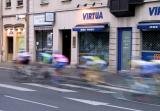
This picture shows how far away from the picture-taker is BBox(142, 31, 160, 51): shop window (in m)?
25.0

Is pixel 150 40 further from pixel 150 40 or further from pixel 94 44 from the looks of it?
pixel 94 44

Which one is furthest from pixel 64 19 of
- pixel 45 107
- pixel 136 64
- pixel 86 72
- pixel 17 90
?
pixel 45 107

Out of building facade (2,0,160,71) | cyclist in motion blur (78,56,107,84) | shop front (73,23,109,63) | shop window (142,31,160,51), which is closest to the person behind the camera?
cyclist in motion blur (78,56,107,84)

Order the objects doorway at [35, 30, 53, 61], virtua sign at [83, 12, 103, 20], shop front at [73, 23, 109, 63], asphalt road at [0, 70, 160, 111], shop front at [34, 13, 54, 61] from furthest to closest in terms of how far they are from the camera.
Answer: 1. doorway at [35, 30, 53, 61]
2. shop front at [34, 13, 54, 61]
3. virtua sign at [83, 12, 103, 20]
4. shop front at [73, 23, 109, 63]
5. asphalt road at [0, 70, 160, 111]

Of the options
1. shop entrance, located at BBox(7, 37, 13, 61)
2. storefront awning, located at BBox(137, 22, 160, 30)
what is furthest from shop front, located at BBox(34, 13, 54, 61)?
storefront awning, located at BBox(137, 22, 160, 30)

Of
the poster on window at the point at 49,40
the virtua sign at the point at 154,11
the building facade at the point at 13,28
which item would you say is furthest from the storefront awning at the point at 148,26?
the building facade at the point at 13,28

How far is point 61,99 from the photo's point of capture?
15.2 meters

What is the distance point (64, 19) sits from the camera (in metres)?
31.9

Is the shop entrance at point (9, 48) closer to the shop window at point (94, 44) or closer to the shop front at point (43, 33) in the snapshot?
the shop front at point (43, 33)

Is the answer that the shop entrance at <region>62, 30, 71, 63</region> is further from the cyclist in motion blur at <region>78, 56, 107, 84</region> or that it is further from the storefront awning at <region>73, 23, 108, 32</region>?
the cyclist in motion blur at <region>78, 56, 107, 84</region>

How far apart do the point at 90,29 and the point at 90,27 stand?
0.14 meters

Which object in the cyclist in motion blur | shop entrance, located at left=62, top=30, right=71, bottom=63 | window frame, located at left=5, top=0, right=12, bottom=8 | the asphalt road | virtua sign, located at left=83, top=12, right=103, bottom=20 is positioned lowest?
the asphalt road

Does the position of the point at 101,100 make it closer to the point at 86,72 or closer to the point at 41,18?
the point at 86,72

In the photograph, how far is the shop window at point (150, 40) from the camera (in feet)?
82.2
